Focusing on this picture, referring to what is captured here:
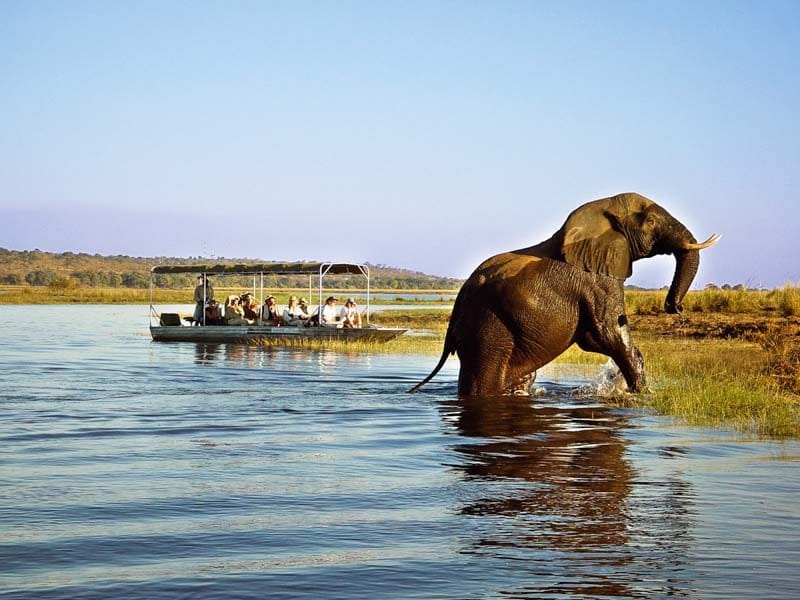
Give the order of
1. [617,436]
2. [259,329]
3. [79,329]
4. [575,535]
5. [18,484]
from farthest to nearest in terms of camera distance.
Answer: [79,329], [259,329], [617,436], [18,484], [575,535]

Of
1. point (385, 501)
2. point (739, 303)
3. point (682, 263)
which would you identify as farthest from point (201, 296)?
point (385, 501)

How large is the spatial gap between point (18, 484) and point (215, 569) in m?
3.37

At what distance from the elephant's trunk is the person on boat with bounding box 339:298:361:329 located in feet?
57.5

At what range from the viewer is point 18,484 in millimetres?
9484

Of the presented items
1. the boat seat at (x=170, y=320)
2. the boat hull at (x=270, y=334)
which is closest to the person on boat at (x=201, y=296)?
the boat seat at (x=170, y=320)

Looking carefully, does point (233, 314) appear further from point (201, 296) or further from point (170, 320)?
point (170, 320)

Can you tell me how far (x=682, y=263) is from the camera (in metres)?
14.8

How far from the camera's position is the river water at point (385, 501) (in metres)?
6.61

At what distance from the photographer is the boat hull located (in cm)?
3055

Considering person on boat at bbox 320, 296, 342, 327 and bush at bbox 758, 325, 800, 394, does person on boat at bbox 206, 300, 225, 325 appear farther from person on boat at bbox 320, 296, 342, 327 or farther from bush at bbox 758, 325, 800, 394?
bush at bbox 758, 325, 800, 394

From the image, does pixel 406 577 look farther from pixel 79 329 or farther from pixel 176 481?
pixel 79 329

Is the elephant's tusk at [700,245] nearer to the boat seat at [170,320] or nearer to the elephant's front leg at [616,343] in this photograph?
the elephant's front leg at [616,343]

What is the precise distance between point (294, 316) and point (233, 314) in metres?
1.76

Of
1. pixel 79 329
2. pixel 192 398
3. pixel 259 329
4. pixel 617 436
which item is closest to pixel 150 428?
pixel 192 398
